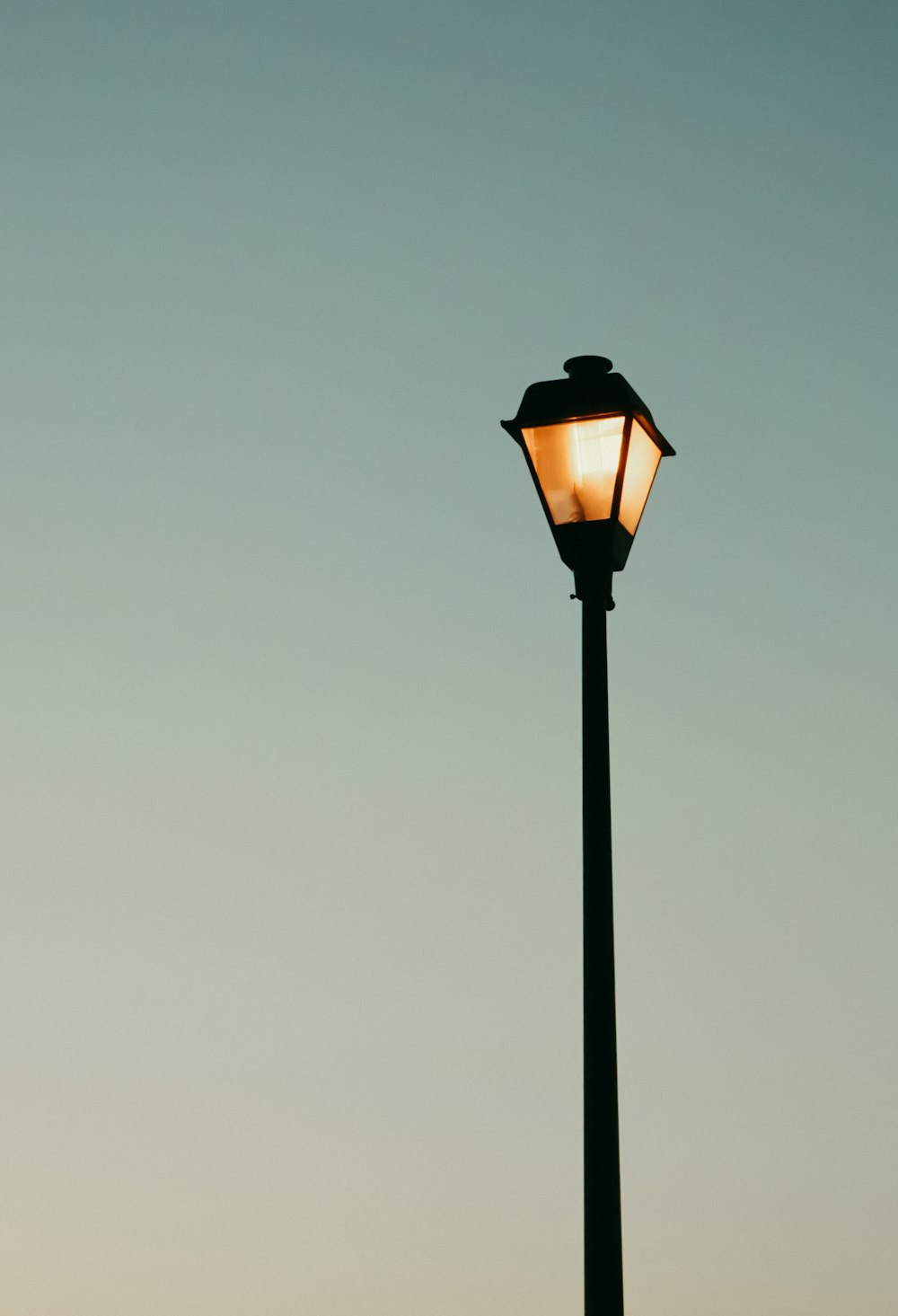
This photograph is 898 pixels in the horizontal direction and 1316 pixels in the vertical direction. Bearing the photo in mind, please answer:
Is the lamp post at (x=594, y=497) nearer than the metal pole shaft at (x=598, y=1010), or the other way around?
the metal pole shaft at (x=598, y=1010)

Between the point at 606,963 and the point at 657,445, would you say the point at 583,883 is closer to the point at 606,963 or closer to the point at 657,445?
the point at 606,963

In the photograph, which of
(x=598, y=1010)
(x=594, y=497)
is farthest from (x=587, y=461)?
(x=598, y=1010)

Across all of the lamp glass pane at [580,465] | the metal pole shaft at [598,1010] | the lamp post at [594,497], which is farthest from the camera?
the lamp glass pane at [580,465]

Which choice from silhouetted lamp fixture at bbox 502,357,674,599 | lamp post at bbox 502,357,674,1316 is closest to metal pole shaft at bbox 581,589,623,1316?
lamp post at bbox 502,357,674,1316

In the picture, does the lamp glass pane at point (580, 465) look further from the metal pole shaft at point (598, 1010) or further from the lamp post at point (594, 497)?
the metal pole shaft at point (598, 1010)

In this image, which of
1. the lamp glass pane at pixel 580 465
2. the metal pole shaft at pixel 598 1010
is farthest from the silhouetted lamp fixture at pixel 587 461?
the metal pole shaft at pixel 598 1010

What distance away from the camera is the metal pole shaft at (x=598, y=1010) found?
5359 mm

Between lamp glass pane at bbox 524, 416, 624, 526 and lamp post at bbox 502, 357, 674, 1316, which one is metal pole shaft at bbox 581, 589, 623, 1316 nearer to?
lamp post at bbox 502, 357, 674, 1316

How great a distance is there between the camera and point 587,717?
619cm

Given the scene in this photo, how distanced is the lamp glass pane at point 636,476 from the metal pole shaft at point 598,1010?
1.52ft

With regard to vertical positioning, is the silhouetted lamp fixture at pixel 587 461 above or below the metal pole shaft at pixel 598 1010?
above

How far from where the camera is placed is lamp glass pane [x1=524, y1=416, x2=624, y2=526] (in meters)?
6.42

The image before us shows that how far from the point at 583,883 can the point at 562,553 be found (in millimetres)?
1449

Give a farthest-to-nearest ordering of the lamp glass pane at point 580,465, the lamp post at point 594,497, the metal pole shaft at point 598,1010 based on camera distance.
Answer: the lamp glass pane at point 580,465 → the lamp post at point 594,497 → the metal pole shaft at point 598,1010
